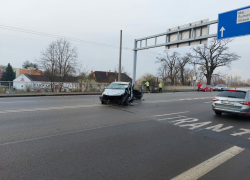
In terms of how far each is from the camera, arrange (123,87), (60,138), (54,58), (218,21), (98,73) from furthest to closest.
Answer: (98,73) < (54,58) < (218,21) < (123,87) < (60,138)

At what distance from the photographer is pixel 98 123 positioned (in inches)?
276

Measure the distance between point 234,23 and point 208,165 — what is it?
13398 millimetres

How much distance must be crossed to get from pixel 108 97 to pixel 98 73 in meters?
60.4

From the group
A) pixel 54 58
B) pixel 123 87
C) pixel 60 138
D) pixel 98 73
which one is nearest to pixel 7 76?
pixel 98 73

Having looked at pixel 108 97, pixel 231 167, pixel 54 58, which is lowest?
pixel 231 167

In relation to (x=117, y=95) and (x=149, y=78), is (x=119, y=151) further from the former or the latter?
(x=149, y=78)

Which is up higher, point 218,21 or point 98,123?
point 218,21

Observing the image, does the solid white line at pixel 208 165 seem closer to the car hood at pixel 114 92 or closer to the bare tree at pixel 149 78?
the car hood at pixel 114 92

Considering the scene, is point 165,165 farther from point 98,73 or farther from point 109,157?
point 98,73

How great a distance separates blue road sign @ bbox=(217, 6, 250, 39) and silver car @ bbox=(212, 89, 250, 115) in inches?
254

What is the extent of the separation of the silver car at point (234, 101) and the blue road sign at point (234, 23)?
644cm

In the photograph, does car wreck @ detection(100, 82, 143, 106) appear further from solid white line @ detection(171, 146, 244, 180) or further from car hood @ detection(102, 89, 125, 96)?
solid white line @ detection(171, 146, 244, 180)

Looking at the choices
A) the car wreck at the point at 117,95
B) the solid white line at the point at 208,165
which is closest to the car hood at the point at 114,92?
the car wreck at the point at 117,95

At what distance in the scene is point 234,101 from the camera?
8.66 meters
